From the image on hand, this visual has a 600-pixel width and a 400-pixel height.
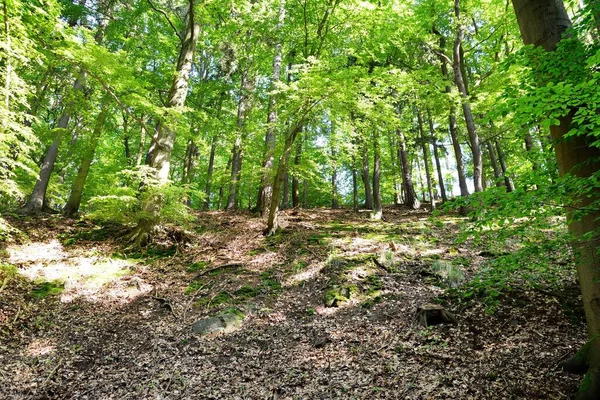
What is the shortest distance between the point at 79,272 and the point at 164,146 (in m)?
4.34

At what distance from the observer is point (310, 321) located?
6.79m

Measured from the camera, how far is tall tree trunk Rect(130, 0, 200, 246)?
968 centimetres

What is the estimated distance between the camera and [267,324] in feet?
22.4

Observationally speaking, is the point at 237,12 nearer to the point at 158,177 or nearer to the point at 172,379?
the point at 158,177

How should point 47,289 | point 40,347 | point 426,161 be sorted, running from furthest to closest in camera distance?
point 426,161, point 47,289, point 40,347

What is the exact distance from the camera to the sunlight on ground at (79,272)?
7664 mm

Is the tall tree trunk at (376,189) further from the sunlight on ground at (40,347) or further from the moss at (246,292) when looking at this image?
the sunlight on ground at (40,347)

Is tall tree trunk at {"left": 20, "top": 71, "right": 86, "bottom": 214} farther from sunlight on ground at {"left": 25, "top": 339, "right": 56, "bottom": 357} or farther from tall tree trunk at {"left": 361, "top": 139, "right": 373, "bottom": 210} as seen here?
tall tree trunk at {"left": 361, "top": 139, "right": 373, "bottom": 210}

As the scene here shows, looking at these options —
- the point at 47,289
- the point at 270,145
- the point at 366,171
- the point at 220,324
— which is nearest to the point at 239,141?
the point at 270,145

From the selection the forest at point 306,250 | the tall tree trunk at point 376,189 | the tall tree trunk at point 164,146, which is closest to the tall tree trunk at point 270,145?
the forest at point 306,250

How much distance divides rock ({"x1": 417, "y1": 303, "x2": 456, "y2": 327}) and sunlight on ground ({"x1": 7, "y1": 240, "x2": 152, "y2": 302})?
6353 mm

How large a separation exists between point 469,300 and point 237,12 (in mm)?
13655

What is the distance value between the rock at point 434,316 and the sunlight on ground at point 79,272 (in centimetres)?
635

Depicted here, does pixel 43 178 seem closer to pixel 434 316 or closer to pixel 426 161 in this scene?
pixel 434 316
